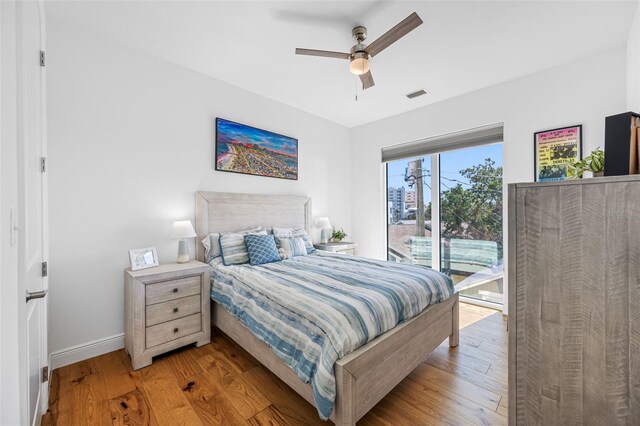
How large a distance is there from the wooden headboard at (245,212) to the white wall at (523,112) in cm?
143

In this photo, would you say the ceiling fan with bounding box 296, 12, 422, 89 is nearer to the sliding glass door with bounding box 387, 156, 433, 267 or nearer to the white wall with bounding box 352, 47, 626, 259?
the white wall with bounding box 352, 47, 626, 259

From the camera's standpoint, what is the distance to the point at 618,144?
1086 millimetres

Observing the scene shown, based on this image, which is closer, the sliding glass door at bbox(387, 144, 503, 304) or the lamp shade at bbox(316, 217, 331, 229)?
the sliding glass door at bbox(387, 144, 503, 304)

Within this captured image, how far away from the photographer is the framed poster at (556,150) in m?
2.70

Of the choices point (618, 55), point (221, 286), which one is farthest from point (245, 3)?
point (618, 55)

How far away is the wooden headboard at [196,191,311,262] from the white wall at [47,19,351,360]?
0.40 ft

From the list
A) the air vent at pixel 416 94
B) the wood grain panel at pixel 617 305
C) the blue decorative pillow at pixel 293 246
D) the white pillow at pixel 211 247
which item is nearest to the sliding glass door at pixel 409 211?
the air vent at pixel 416 94

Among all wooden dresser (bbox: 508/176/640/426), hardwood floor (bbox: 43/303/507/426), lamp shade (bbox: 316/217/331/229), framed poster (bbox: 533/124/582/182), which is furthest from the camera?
lamp shade (bbox: 316/217/331/229)

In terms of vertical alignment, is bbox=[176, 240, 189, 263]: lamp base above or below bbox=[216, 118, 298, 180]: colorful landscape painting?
below

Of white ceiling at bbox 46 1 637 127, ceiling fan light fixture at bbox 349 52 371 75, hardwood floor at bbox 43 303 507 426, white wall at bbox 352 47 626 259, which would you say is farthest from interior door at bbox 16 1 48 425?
white wall at bbox 352 47 626 259

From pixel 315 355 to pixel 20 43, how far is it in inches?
73.5

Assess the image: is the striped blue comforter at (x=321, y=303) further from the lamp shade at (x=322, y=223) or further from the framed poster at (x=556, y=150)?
the framed poster at (x=556, y=150)

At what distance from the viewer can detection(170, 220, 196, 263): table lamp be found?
2.55 m

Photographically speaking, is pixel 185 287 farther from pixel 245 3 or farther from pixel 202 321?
pixel 245 3
